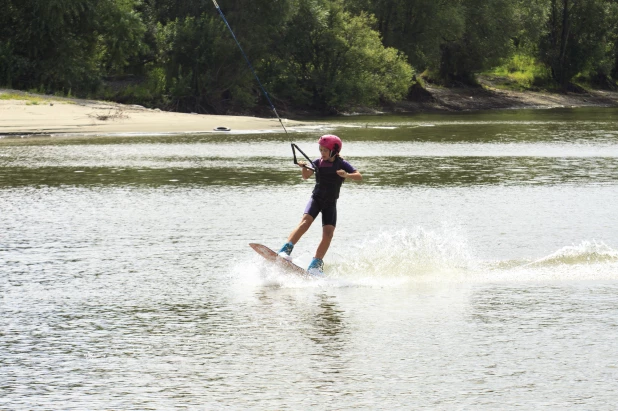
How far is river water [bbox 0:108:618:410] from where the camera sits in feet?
21.9

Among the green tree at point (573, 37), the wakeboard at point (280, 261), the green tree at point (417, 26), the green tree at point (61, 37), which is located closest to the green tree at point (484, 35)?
the green tree at point (417, 26)

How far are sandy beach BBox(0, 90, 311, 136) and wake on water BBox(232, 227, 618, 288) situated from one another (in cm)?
2503

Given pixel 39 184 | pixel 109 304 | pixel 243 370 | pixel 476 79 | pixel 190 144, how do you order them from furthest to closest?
pixel 476 79, pixel 190 144, pixel 39 184, pixel 109 304, pixel 243 370

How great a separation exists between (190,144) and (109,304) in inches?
897

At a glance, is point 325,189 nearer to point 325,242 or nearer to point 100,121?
point 325,242

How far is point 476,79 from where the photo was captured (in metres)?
80.2

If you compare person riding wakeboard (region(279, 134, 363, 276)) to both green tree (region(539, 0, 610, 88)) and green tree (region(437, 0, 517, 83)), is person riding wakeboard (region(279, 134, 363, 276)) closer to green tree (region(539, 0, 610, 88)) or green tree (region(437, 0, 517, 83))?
green tree (region(437, 0, 517, 83))

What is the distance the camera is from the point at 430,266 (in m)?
11.2

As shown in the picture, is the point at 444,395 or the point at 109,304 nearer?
the point at 444,395

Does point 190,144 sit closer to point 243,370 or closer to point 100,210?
point 100,210

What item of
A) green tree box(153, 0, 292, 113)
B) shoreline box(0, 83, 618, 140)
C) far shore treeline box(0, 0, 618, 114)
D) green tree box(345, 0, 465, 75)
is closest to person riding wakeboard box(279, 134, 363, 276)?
shoreline box(0, 83, 618, 140)

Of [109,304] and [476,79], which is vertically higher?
[476,79]

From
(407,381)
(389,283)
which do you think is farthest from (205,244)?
(407,381)

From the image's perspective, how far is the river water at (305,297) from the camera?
6672 mm
